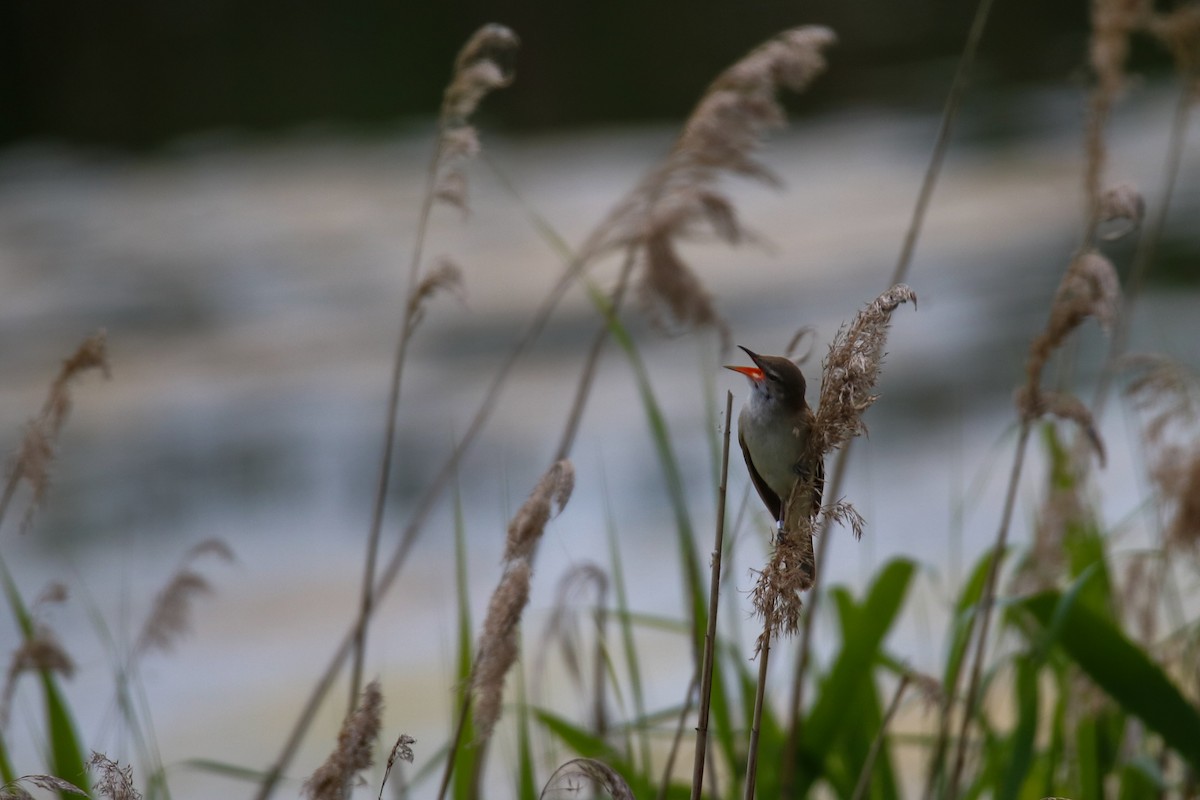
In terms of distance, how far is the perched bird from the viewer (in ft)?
4.66

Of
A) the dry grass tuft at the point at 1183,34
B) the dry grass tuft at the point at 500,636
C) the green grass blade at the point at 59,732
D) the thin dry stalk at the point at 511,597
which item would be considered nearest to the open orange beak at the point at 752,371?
the thin dry stalk at the point at 511,597

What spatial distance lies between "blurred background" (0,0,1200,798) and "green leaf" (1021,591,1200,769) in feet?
1.28

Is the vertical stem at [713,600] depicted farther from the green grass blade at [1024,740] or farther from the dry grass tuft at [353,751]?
the green grass blade at [1024,740]

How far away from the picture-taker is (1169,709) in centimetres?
172

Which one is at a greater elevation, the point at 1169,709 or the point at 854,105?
the point at 854,105

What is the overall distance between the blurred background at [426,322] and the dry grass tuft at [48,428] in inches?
12.8

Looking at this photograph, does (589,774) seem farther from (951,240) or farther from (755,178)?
(951,240)

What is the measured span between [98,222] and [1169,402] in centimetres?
966

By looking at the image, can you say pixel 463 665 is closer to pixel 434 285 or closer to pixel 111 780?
pixel 434 285

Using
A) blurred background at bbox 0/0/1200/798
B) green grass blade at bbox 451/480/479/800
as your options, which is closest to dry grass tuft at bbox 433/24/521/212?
blurred background at bbox 0/0/1200/798

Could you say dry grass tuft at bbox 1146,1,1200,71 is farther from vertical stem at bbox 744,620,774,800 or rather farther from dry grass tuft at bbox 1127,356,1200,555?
vertical stem at bbox 744,620,774,800

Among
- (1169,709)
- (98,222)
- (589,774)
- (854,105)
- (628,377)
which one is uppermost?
(854,105)

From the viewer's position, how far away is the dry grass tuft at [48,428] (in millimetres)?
1633

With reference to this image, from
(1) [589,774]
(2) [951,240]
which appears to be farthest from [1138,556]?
(2) [951,240]
